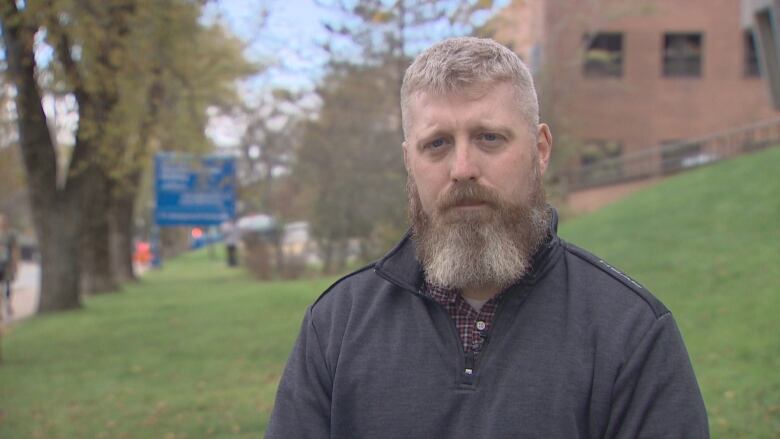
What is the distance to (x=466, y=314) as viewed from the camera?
2303 millimetres

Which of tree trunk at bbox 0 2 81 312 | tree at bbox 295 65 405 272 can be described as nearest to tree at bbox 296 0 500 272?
tree at bbox 295 65 405 272

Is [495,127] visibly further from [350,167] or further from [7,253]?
[350,167]

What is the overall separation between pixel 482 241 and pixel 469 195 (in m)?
0.12

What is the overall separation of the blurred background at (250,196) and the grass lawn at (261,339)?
0.14 feet

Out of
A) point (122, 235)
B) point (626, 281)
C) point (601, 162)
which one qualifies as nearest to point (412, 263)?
point (626, 281)

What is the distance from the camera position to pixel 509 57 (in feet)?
7.44

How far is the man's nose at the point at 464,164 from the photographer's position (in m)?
2.22

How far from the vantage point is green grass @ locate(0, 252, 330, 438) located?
763cm

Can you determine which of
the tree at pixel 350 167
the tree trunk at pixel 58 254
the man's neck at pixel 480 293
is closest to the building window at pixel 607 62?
the tree at pixel 350 167

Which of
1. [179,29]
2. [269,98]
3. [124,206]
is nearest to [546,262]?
[179,29]

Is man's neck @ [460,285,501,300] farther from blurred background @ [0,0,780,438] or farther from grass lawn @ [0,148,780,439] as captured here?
grass lawn @ [0,148,780,439]

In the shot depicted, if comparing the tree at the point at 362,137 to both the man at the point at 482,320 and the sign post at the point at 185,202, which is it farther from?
the man at the point at 482,320

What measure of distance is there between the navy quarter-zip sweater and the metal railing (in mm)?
27535

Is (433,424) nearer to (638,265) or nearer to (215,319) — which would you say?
(638,265)
